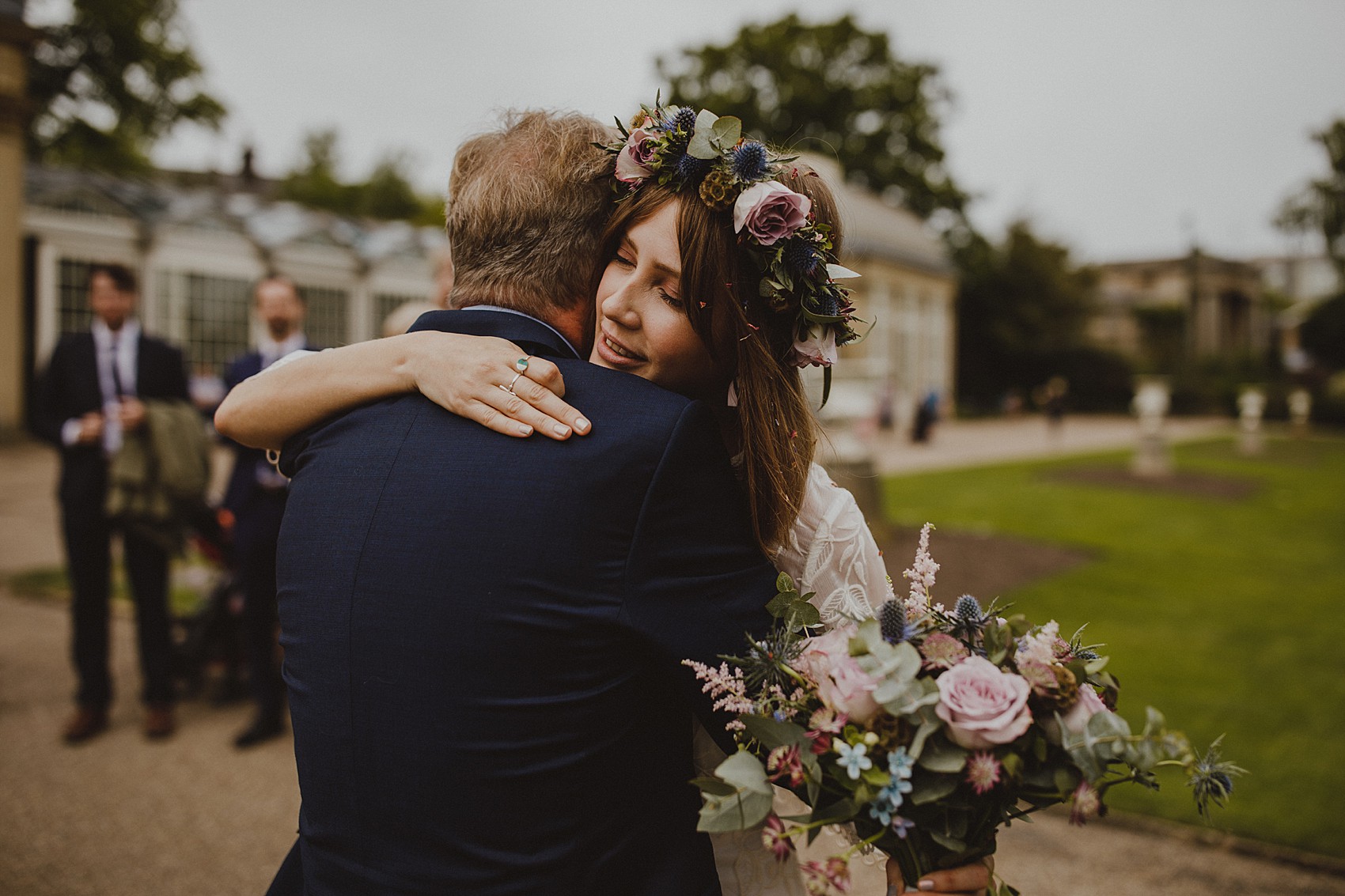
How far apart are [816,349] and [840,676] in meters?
0.76

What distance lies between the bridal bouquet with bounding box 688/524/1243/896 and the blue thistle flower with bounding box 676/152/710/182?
33.4 inches

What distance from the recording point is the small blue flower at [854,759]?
4.50 ft

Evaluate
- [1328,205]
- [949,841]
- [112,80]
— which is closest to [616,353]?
[949,841]

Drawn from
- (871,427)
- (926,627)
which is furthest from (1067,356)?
(926,627)

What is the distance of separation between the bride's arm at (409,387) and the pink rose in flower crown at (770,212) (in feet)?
1.73

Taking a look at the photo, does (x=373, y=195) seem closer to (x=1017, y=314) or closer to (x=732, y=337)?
(x=1017, y=314)

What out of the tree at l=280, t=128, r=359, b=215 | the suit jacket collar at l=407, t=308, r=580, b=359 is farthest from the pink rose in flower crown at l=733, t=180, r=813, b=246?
the tree at l=280, t=128, r=359, b=215

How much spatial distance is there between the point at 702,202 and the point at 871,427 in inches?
955

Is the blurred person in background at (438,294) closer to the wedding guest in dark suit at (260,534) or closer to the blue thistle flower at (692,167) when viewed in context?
the wedding guest in dark suit at (260,534)

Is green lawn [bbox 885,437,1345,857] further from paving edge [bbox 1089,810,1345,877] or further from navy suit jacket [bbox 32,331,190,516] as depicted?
navy suit jacket [bbox 32,331,190,516]

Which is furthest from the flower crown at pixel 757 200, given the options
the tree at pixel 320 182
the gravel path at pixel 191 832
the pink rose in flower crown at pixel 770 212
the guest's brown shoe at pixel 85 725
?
the tree at pixel 320 182

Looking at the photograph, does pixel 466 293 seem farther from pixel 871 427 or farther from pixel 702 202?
pixel 871 427

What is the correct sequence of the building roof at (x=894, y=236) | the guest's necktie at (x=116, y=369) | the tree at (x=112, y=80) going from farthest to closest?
the building roof at (x=894, y=236) → the tree at (x=112, y=80) → the guest's necktie at (x=116, y=369)

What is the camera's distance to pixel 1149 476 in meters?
17.8
